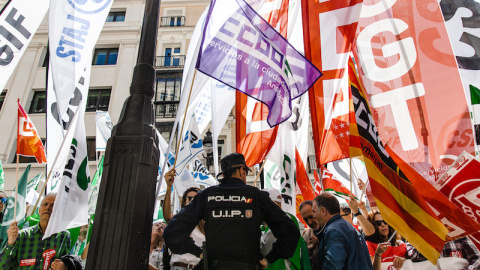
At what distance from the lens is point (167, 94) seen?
64.8 feet

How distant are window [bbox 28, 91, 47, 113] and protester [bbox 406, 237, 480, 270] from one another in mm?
19622

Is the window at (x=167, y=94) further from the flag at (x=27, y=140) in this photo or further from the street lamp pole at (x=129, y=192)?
the street lamp pole at (x=129, y=192)

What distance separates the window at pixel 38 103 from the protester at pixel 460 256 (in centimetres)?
1962

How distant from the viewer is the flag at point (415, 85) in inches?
162

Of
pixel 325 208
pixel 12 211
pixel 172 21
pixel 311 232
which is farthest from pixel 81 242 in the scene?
pixel 172 21

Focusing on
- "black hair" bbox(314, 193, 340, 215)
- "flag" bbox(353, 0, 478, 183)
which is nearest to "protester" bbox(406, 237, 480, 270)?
"flag" bbox(353, 0, 478, 183)

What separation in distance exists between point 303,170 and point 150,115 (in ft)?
14.8

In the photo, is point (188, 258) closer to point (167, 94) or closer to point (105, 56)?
point (167, 94)

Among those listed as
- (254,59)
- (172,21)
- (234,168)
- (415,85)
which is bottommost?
(234,168)

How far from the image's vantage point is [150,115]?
2854 millimetres

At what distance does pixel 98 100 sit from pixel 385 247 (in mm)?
17871

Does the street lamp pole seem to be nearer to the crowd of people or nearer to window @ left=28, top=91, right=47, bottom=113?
the crowd of people

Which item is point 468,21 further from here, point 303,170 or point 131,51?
point 131,51

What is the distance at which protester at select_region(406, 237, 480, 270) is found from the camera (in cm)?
334
